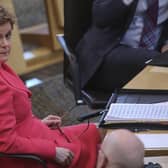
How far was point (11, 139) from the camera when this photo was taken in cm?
144

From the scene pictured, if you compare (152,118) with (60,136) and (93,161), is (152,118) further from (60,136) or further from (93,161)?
(60,136)

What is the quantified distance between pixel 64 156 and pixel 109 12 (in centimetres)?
96

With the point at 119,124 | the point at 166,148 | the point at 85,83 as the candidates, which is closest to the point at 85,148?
the point at 119,124

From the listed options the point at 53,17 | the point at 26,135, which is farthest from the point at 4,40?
the point at 53,17

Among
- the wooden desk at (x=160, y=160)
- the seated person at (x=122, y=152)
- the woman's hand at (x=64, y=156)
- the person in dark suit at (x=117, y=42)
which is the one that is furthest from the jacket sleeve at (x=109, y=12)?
the seated person at (x=122, y=152)

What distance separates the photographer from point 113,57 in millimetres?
2293

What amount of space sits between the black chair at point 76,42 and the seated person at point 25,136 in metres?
0.58

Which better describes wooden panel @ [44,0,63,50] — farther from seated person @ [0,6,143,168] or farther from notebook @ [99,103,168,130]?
notebook @ [99,103,168,130]

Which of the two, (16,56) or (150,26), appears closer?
(150,26)

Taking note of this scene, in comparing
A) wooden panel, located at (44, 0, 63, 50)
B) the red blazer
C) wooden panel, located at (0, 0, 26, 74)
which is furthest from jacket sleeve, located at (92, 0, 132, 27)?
wooden panel, located at (44, 0, 63, 50)

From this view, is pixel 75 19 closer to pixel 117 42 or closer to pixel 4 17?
pixel 117 42

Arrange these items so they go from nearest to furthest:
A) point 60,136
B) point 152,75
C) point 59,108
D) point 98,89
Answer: point 60,136, point 152,75, point 98,89, point 59,108

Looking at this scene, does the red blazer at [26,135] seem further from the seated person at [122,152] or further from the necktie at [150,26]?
the necktie at [150,26]

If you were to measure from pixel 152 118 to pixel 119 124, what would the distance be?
115 millimetres
